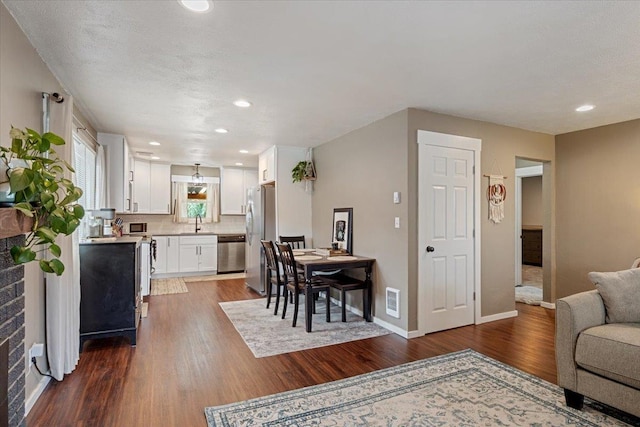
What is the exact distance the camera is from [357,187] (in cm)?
450

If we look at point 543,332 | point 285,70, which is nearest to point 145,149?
point 285,70

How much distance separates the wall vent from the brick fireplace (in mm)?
3056

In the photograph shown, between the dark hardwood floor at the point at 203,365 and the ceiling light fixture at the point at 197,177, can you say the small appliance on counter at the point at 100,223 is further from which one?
the ceiling light fixture at the point at 197,177

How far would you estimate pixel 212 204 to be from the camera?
8008mm

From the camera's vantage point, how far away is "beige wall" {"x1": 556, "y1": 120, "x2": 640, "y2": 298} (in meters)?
4.05

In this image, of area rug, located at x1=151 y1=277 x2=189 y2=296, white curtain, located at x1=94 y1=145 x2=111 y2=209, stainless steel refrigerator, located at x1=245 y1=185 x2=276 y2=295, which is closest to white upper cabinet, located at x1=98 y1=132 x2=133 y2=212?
white curtain, located at x1=94 y1=145 x2=111 y2=209

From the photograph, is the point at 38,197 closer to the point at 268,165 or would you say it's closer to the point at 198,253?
the point at 268,165

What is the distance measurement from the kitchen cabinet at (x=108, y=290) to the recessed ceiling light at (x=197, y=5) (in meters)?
2.37

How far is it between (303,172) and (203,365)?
11.0 ft

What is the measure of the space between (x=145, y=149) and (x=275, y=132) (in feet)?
8.83

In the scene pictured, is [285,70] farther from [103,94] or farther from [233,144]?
[233,144]

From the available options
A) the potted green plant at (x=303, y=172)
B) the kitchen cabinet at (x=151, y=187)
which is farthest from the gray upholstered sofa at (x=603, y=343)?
the kitchen cabinet at (x=151, y=187)

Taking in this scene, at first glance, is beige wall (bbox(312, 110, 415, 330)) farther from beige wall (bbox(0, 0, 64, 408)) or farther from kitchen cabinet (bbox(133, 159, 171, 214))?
kitchen cabinet (bbox(133, 159, 171, 214))

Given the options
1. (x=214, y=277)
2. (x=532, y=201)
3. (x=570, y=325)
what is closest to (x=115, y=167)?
(x=214, y=277)
